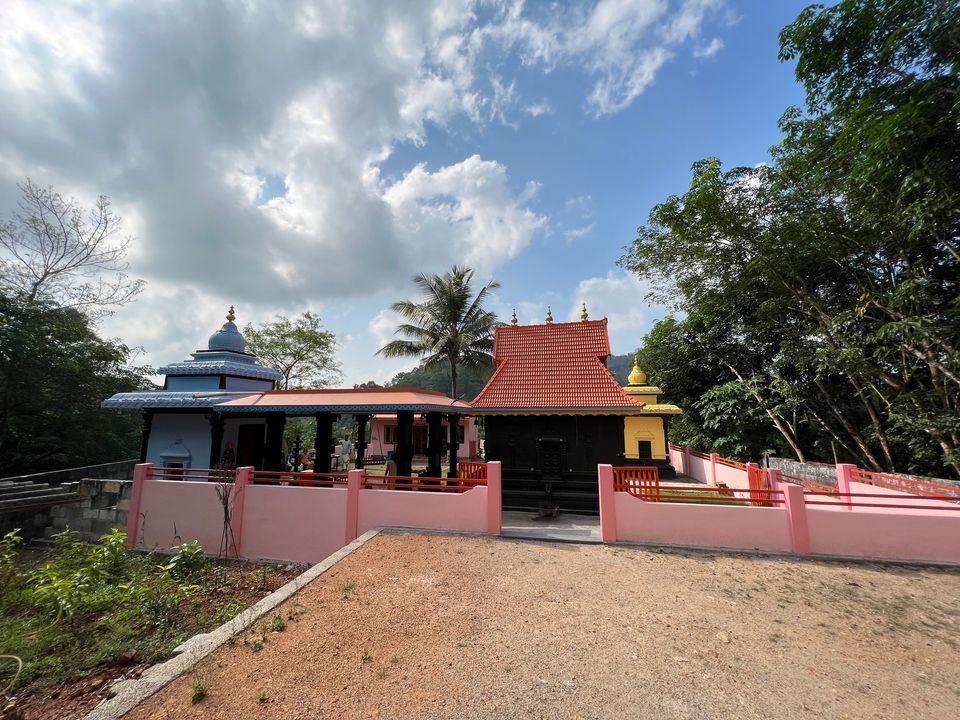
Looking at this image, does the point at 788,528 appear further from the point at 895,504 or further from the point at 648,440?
the point at 648,440

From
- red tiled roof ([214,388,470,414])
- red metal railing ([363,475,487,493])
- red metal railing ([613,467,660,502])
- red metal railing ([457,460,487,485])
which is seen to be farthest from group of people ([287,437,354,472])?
red metal railing ([613,467,660,502])

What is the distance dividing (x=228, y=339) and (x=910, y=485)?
19.6m

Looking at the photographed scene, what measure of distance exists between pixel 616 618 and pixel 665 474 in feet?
47.4

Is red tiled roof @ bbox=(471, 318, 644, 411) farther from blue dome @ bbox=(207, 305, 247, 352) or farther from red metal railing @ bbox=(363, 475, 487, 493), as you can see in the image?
blue dome @ bbox=(207, 305, 247, 352)

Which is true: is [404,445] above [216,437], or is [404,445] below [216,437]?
below

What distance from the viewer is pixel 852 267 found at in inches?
457

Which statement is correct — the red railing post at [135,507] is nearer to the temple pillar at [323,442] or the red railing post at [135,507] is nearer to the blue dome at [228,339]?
the temple pillar at [323,442]

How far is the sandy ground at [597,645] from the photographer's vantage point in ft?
10.3

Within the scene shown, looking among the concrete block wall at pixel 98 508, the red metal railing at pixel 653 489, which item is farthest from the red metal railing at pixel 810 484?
the concrete block wall at pixel 98 508

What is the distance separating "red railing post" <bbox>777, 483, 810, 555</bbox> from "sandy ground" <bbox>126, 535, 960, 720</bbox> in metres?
0.38

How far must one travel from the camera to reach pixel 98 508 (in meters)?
10.2

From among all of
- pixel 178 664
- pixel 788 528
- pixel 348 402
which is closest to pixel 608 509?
pixel 788 528

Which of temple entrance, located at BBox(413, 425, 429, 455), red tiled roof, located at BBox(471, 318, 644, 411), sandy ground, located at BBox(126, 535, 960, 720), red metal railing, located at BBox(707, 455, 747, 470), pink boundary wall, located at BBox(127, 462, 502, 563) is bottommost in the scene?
sandy ground, located at BBox(126, 535, 960, 720)

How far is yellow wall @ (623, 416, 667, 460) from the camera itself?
1659 cm
